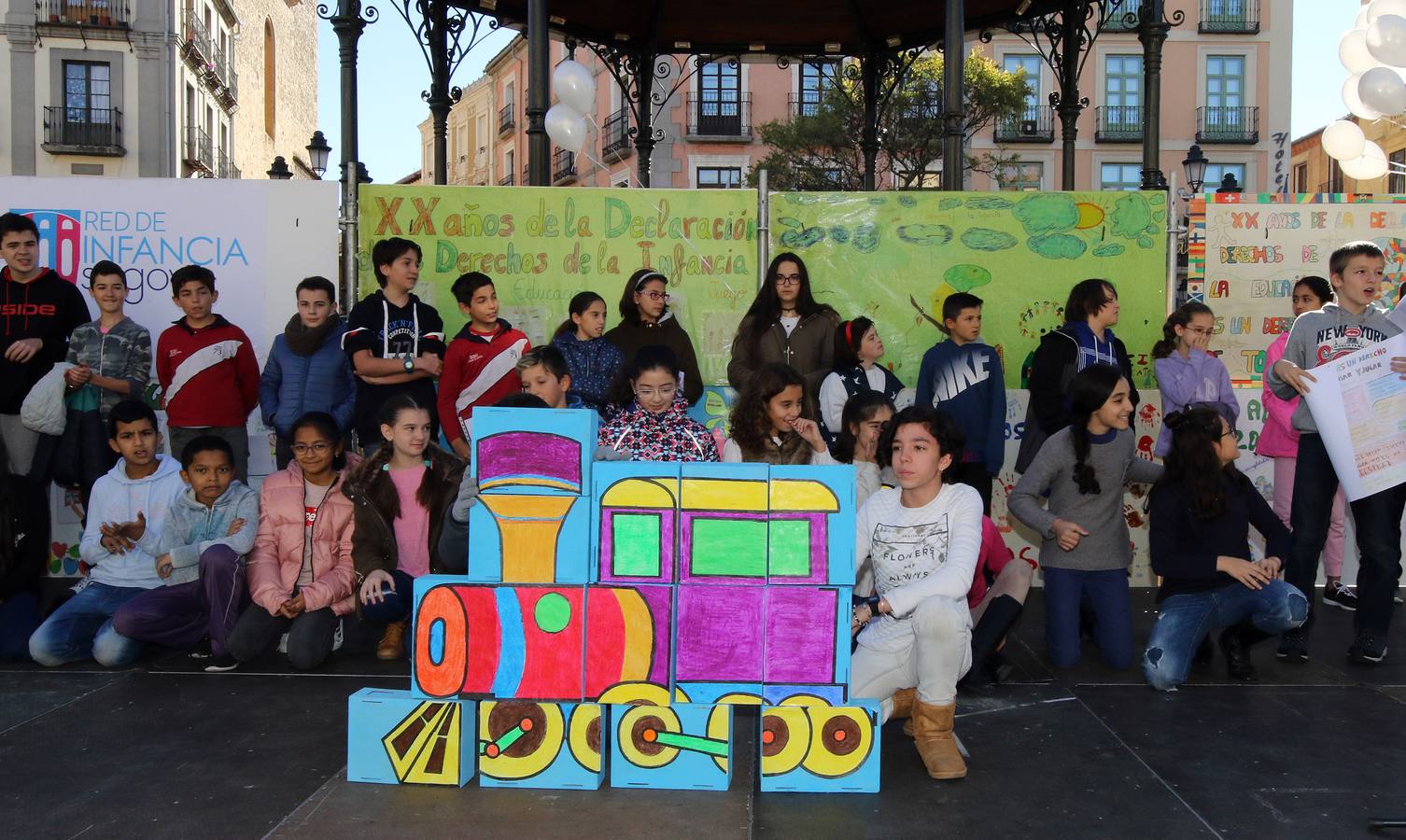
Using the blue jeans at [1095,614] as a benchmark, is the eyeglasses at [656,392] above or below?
above

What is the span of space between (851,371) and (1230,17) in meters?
33.2

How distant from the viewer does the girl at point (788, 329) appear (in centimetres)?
653

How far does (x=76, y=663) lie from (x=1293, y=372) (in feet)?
19.3

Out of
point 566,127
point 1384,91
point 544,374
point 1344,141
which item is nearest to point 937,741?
point 544,374

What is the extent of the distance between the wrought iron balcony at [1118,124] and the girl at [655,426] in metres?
32.1

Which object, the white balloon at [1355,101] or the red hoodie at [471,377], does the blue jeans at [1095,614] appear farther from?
the white balloon at [1355,101]

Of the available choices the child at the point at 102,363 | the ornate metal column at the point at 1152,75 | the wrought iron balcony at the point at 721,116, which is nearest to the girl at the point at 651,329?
the child at the point at 102,363

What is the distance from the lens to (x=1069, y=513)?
551cm

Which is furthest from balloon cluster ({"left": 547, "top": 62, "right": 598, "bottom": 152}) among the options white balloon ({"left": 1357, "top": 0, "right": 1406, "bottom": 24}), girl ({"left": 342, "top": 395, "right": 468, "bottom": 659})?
white balloon ({"left": 1357, "top": 0, "right": 1406, "bottom": 24})

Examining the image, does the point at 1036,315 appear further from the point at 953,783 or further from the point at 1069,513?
the point at 953,783

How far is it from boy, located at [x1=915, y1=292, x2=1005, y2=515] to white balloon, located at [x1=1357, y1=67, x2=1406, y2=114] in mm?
5383

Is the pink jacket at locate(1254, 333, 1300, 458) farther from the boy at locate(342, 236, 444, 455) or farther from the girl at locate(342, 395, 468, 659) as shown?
the boy at locate(342, 236, 444, 455)

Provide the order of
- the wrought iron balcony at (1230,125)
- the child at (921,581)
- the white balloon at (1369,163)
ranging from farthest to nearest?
the wrought iron balcony at (1230,125), the white balloon at (1369,163), the child at (921,581)

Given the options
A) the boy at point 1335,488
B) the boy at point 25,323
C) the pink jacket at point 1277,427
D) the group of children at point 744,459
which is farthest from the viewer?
the pink jacket at point 1277,427
